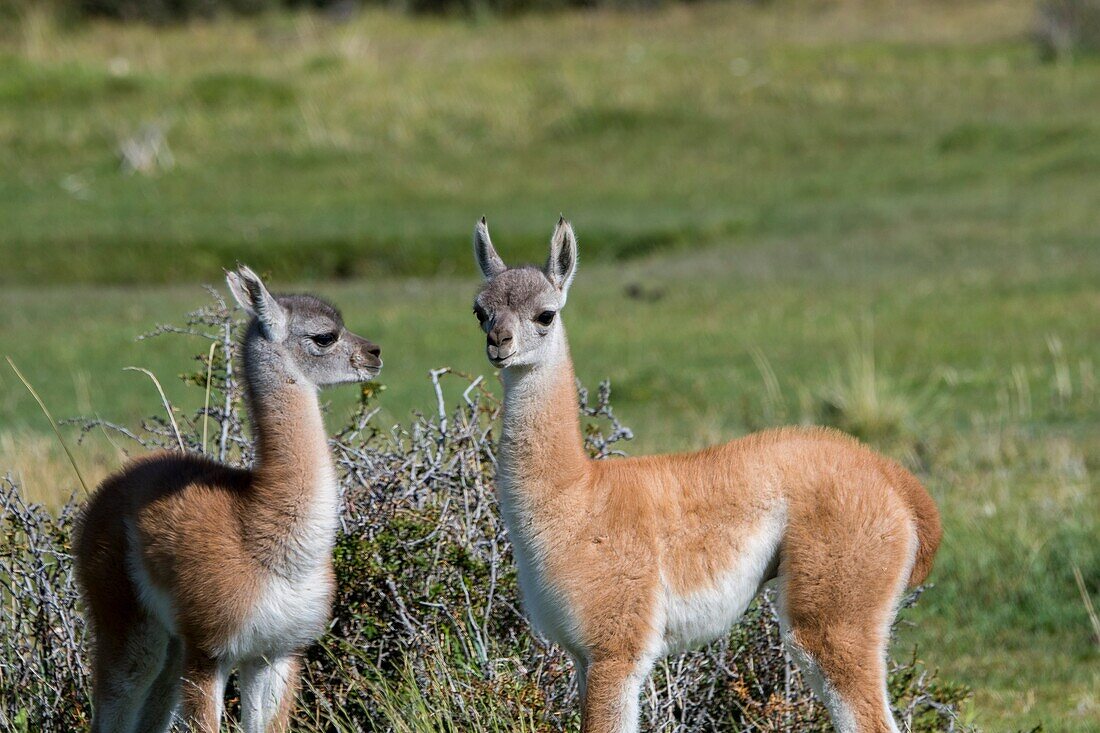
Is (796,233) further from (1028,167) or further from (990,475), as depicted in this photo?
(990,475)

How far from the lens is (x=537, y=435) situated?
545 cm

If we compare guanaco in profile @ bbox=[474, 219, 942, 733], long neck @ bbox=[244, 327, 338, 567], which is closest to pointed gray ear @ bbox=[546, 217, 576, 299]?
guanaco in profile @ bbox=[474, 219, 942, 733]

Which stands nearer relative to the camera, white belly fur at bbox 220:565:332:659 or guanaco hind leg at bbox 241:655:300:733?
white belly fur at bbox 220:565:332:659

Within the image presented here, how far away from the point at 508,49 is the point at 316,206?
32.3 feet

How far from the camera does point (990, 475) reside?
484 inches

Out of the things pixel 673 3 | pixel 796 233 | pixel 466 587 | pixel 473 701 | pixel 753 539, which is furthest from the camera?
pixel 673 3

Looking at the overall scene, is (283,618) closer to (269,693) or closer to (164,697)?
(269,693)

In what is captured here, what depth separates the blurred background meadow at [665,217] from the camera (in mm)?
12375

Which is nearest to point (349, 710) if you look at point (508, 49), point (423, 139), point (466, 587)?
point (466, 587)

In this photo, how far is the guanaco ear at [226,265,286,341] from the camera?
226 inches

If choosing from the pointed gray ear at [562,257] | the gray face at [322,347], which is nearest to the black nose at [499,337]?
the pointed gray ear at [562,257]

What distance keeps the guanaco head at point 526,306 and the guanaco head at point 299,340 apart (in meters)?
0.60

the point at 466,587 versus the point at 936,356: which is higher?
the point at 466,587

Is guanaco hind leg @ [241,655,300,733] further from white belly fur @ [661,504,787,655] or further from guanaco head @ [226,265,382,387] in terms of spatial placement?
white belly fur @ [661,504,787,655]
